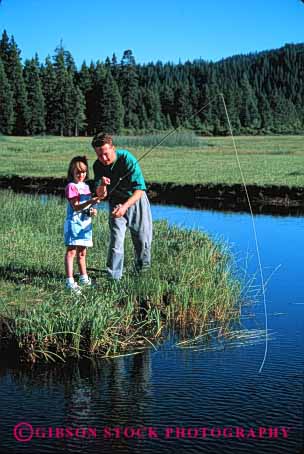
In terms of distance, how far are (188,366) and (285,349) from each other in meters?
1.04

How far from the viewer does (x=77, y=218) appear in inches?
306

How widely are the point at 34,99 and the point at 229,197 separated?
47888 millimetres

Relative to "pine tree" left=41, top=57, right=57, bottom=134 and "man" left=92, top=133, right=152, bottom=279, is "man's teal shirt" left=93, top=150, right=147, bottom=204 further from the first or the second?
"pine tree" left=41, top=57, right=57, bottom=134

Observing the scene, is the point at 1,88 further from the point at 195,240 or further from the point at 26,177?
the point at 195,240

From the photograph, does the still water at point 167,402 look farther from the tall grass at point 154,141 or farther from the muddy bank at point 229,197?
the tall grass at point 154,141

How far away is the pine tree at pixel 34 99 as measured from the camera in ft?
212

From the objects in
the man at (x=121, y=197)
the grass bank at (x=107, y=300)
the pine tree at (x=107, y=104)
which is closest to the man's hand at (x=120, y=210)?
the man at (x=121, y=197)

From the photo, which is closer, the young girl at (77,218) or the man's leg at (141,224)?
the young girl at (77,218)

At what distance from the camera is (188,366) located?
19.7 ft

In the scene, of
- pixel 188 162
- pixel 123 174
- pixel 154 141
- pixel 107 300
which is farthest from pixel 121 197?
pixel 154 141

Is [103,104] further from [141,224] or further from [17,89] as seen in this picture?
[141,224]

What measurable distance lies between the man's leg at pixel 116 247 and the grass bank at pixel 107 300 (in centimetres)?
15

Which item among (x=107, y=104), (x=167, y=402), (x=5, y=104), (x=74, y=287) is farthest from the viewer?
(x=107, y=104)

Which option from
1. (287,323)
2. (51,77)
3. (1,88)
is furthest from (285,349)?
(51,77)
